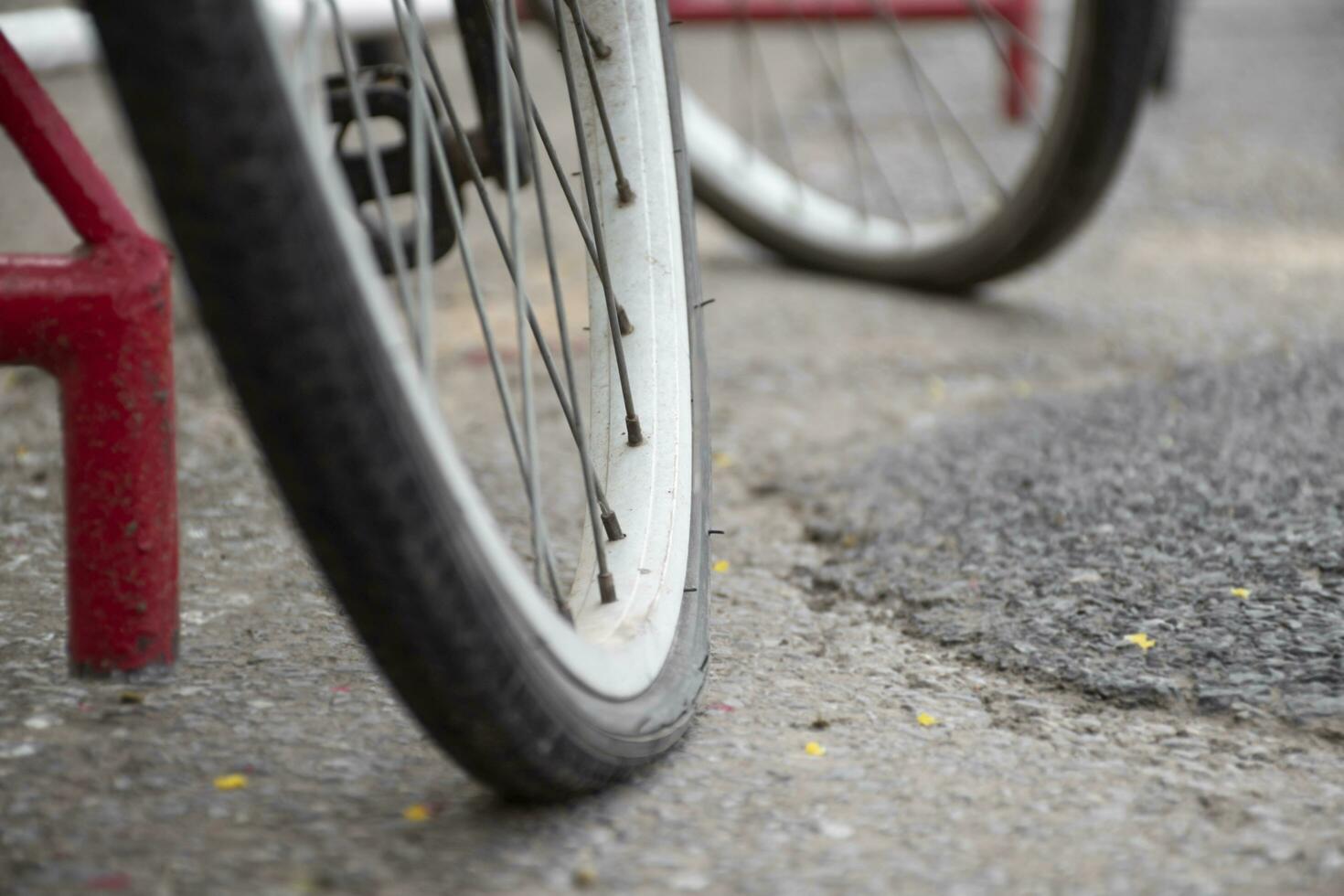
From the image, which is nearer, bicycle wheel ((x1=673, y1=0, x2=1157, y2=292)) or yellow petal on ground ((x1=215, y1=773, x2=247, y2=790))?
yellow petal on ground ((x1=215, y1=773, x2=247, y2=790))

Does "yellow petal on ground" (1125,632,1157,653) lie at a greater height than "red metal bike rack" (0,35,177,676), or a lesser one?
lesser

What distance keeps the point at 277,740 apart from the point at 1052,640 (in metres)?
0.62

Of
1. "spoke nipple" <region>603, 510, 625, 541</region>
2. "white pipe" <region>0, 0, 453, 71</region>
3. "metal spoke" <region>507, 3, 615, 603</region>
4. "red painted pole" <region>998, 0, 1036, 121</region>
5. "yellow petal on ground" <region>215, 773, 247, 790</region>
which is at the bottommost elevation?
"red painted pole" <region>998, 0, 1036, 121</region>

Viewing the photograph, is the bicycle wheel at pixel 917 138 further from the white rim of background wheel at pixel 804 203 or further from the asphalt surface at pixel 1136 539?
the asphalt surface at pixel 1136 539

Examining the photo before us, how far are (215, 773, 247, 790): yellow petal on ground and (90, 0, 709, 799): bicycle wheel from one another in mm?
199

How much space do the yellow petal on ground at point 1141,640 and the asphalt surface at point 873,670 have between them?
0.6 inches

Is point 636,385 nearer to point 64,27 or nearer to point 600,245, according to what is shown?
point 600,245

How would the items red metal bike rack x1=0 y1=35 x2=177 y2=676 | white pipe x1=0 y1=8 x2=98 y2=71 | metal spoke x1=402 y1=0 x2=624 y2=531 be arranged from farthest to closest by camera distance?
1. white pipe x1=0 y1=8 x2=98 y2=71
2. red metal bike rack x1=0 y1=35 x2=177 y2=676
3. metal spoke x1=402 y1=0 x2=624 y2=531

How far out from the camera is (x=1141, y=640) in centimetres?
114

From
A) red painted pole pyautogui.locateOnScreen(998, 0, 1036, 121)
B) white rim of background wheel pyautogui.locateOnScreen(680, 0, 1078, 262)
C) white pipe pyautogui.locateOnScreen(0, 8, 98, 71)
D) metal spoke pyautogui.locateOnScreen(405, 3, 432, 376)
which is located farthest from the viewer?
red painted pole pyautogui.locateOnScreen(998, 0, 1036, 121)

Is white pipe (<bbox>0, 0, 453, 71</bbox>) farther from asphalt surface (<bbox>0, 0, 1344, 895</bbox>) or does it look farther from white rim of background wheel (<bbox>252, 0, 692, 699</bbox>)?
white rim of background wheel (<bbox>252, 0, 692, 699</bbox>)

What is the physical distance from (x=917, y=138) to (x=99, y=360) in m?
2.88

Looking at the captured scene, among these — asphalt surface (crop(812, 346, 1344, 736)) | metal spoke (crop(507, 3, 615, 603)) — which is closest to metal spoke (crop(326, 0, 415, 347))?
metal spoke (crop(507, 3, 615, 603))

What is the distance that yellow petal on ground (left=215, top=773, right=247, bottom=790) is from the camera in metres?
0.90
